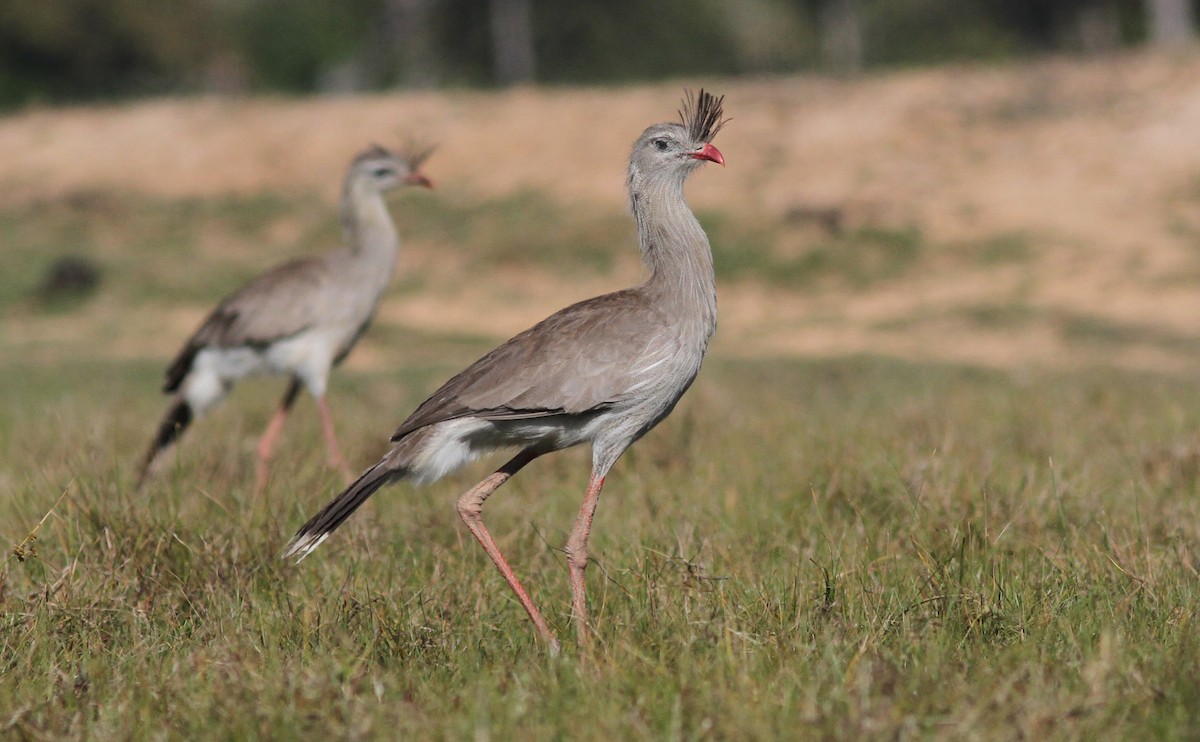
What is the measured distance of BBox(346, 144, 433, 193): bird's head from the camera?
28.4 ft

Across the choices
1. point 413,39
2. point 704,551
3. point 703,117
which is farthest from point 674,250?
point 413,39

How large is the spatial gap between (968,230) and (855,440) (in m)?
11.9

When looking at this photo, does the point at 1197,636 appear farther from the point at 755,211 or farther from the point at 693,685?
the point at 755,211

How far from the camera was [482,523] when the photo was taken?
15.3 feet

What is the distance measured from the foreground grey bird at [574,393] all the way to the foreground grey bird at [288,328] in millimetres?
3341

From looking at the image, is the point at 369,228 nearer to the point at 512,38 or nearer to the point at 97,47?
the point at 97,47

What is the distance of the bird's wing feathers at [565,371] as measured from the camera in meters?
4.42

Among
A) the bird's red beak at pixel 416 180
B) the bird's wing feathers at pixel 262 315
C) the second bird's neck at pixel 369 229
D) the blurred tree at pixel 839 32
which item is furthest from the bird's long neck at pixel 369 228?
the blurred tree at pixel 839 32

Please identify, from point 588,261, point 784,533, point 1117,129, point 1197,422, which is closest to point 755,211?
point 588,261

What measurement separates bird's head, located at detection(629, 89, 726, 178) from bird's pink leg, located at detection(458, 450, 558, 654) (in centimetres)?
114

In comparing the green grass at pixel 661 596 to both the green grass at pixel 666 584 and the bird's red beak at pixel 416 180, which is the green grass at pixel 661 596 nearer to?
the green grass at pixel 666 584

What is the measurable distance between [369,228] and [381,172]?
0.50 meters

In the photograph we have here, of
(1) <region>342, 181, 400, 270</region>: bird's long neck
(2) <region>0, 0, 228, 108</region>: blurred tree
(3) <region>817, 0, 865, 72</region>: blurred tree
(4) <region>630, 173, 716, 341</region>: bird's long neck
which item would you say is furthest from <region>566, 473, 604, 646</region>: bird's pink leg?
(3) <region>817, 0, 865, 72</region>: blurred tree

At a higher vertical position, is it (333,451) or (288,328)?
(288,328)
